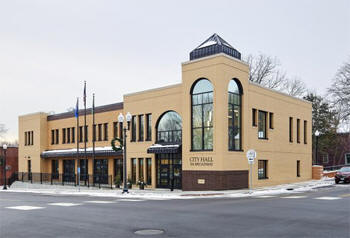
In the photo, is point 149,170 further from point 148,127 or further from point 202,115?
point 202,115

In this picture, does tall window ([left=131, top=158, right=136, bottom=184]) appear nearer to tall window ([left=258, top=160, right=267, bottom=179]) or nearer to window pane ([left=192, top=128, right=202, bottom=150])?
window pane ([left=192, top=128, right=202, bottom=150])

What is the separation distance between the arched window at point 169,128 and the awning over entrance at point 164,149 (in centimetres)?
110

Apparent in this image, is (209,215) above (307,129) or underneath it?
underneath

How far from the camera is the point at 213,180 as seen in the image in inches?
1089

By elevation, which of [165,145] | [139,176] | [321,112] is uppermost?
[321,112]

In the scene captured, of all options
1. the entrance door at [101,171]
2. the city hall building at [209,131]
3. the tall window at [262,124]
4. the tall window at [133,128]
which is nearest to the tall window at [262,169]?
the city hall building at [209,131]

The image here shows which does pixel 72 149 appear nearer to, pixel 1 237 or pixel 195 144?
pixel 195 144

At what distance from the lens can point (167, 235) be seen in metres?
10.3

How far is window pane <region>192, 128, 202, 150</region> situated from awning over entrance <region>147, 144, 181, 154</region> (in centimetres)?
160

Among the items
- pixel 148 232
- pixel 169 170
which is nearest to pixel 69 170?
pixel 169 170

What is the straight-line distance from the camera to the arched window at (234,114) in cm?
2903

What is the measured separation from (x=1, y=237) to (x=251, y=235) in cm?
673

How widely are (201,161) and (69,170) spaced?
23.4 meters

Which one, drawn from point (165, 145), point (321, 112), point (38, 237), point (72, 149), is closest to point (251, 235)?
point (38, 237)
